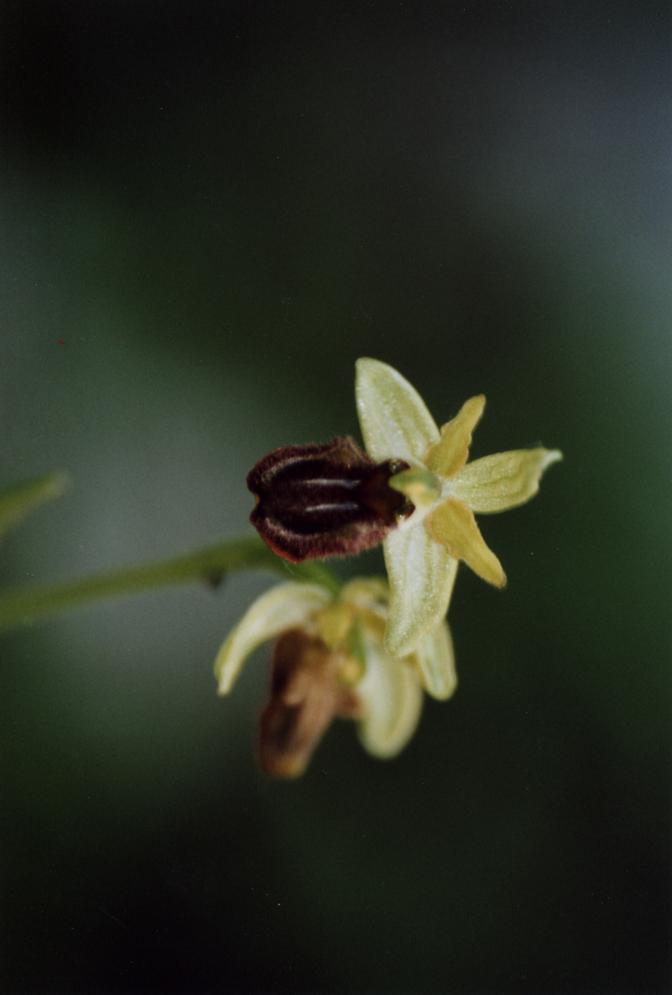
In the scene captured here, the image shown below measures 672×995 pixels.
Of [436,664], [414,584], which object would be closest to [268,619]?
[436,664]

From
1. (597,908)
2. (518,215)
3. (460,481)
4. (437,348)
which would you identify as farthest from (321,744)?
(460,481)

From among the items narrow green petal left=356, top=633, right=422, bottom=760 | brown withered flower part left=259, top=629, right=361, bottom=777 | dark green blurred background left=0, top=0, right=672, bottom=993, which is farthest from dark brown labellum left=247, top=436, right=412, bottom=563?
dark green blurred background left=0, top=0, right=672, bottom=993

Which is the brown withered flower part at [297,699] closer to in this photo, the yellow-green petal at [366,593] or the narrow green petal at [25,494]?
the yellow-green petal at [366,593]

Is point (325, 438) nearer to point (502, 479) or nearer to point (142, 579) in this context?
point (142, 579)

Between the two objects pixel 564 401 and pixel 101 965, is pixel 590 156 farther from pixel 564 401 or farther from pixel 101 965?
pixel 101 965

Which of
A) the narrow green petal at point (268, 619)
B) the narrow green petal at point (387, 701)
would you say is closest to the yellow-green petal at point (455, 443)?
the narrow green petal at point (268, 619)
